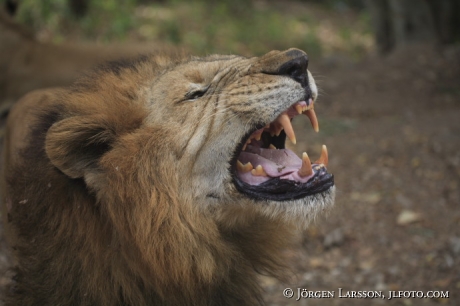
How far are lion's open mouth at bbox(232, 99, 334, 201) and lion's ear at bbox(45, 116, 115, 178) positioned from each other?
59 centimetres

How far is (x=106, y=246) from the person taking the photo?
2.64 meters

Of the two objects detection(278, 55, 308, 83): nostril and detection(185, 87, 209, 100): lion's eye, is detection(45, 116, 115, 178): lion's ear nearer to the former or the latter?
detection(185, 87, 209, 100): lion's eye

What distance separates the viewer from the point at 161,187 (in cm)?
257

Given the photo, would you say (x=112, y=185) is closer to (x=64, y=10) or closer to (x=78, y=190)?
(x=78, y=190)

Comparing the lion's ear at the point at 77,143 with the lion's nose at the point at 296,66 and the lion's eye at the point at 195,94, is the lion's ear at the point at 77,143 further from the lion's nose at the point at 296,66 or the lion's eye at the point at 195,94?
the lion's nose at the point at 296,66

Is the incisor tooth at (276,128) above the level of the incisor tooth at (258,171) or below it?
above

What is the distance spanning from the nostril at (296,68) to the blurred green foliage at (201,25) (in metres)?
7.15

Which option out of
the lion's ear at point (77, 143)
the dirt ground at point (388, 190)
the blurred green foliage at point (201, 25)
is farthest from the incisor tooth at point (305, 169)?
the blurred green foliage at point (201, 25)

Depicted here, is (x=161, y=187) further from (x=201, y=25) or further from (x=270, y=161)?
(x=201, y=25)

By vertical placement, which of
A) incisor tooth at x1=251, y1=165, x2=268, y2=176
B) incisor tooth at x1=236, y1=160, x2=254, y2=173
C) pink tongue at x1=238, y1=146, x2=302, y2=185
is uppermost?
incisor tooth at x1=236, y1=160, x2=254, y2=173

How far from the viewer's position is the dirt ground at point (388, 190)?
4.42 m

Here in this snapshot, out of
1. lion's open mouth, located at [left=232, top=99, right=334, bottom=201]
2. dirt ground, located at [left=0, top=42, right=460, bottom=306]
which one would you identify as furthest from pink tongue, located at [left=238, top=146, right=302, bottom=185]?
dirt ground, located at [left=0, top=42, right=460, bottom=306]

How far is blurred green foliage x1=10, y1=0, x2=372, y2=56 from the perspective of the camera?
10.9 meters

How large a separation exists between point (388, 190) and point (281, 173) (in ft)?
10.2
